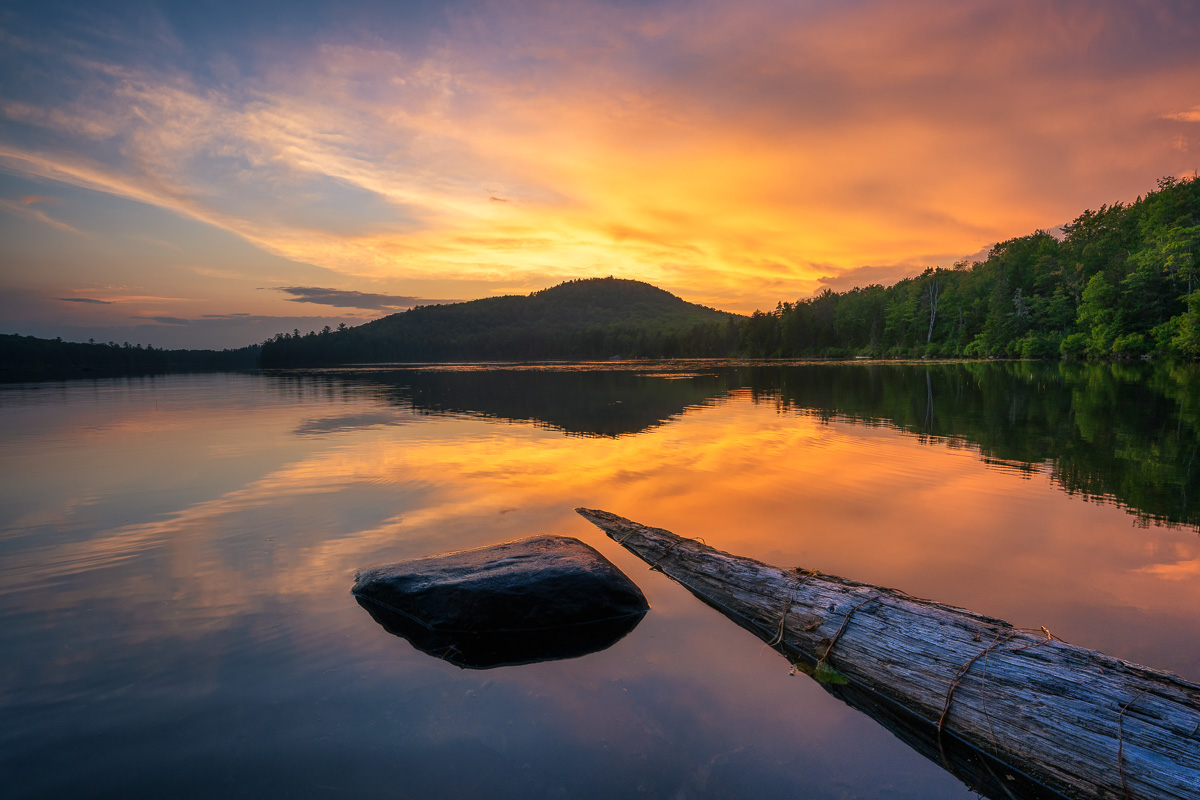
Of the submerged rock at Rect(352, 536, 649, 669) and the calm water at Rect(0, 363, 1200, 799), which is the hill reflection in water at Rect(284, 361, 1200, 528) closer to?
the calm water at Rect(0, 363, 1200, 799)

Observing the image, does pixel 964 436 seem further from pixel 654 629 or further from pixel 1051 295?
pixel 1051 295

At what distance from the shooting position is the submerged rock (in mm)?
6293

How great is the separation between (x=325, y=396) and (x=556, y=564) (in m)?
40.4

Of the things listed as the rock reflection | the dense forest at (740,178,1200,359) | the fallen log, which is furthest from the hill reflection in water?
the dense forest at (740,178,1200,359)

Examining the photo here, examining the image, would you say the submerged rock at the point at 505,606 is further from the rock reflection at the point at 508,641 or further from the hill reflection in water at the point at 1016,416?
the hill reflection in water at the point at 1016,416

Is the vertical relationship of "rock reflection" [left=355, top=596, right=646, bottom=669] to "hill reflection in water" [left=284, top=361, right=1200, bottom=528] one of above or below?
below

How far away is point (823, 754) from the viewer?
4.48 m

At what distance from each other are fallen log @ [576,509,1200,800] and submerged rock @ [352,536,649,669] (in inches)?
63.6

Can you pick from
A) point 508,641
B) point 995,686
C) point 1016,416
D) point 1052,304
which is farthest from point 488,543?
point 1052,304

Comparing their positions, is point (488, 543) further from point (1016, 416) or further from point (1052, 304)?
point (1052, 304)

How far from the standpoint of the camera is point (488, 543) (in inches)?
Result: 378

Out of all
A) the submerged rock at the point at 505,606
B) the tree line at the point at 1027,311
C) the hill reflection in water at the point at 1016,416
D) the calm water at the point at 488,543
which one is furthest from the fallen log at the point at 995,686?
the tree line at the point at 1027,311

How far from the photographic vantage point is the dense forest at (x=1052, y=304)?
58.1m

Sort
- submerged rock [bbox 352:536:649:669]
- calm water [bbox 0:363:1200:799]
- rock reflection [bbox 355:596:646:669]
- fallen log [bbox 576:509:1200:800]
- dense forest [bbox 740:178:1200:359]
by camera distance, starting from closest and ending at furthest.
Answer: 1. fallen log [bbox 576:509:1200:800]
2. calm water [bbox 0:363:1200:799]
3. rock reflection [bbox 355:596:646:669]
4. submerged rock [bbox 352:536:649:669]
5. dense forest [bbox 740:178:1200:359]
